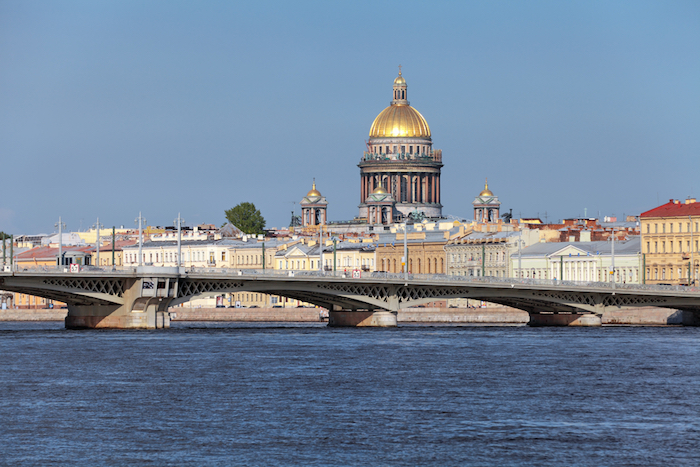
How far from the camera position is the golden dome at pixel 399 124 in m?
162

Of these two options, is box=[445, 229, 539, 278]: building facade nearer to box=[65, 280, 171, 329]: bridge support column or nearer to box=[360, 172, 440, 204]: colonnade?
box=[65, 280, 171, 329]: bridge support column

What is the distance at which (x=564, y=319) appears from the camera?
3187 inches

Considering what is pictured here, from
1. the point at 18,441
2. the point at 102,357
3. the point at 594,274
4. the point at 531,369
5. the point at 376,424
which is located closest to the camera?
the point at 18,441

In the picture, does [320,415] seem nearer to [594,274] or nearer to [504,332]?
[504,332]

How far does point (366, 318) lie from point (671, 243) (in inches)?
1083

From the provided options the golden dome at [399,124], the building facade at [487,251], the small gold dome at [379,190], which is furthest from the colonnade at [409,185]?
the building facade at [487,251]

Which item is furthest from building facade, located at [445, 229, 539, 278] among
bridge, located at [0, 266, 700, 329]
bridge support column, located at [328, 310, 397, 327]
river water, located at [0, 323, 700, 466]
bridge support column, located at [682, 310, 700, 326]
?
river water, located at [0, 323, 700, 466]

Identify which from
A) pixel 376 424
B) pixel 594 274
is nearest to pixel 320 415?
pixel 376 424

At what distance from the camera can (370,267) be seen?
120000mm

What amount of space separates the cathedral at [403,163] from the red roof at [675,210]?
58.0m

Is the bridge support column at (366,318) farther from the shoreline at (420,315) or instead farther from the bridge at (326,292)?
the shoreline at (420,315)

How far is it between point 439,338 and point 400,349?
9099 mm

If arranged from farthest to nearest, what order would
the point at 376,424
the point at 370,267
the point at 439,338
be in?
the point at 370,267 → the point at 439,338 → the point at 376,424

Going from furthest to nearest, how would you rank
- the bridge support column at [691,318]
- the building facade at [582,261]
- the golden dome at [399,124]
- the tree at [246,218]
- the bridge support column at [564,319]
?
the golden dome at [399,124] → the tree at [246,218] → the building facade at [582,261] → the bridge support column at [691,318] → the bridge support column at [564,319]
